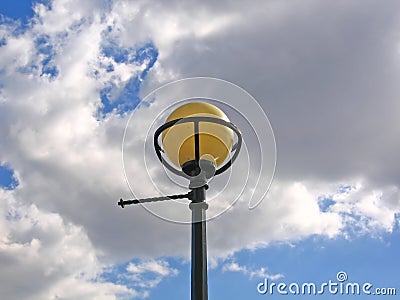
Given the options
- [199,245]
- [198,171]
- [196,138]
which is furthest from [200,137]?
[199,245]

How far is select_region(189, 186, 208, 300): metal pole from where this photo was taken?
21.8 ft

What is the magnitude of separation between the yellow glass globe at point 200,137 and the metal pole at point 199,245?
37cm

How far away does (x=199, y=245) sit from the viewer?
684 cm

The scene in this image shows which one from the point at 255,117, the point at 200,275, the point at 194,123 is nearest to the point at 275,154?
the point at 255,117

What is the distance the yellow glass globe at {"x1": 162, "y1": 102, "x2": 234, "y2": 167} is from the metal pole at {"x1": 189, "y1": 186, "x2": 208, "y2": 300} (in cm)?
37

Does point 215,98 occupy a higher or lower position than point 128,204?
higher

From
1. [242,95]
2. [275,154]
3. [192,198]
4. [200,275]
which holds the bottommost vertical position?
[200,275]

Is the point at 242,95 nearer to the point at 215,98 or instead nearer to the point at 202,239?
the point at 215,98

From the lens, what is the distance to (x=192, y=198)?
285 inches

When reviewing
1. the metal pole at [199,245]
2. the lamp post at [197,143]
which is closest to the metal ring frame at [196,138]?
the lamp post at [197,143]

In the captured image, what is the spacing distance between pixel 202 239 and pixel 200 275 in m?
0.37

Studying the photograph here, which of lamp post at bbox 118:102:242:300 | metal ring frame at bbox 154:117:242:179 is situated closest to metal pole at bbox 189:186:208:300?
lamp post at bbox 118:102:242:300

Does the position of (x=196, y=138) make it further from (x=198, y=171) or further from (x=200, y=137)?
(x=198, y=171)

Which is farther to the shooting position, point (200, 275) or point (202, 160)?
point (202, 160)
